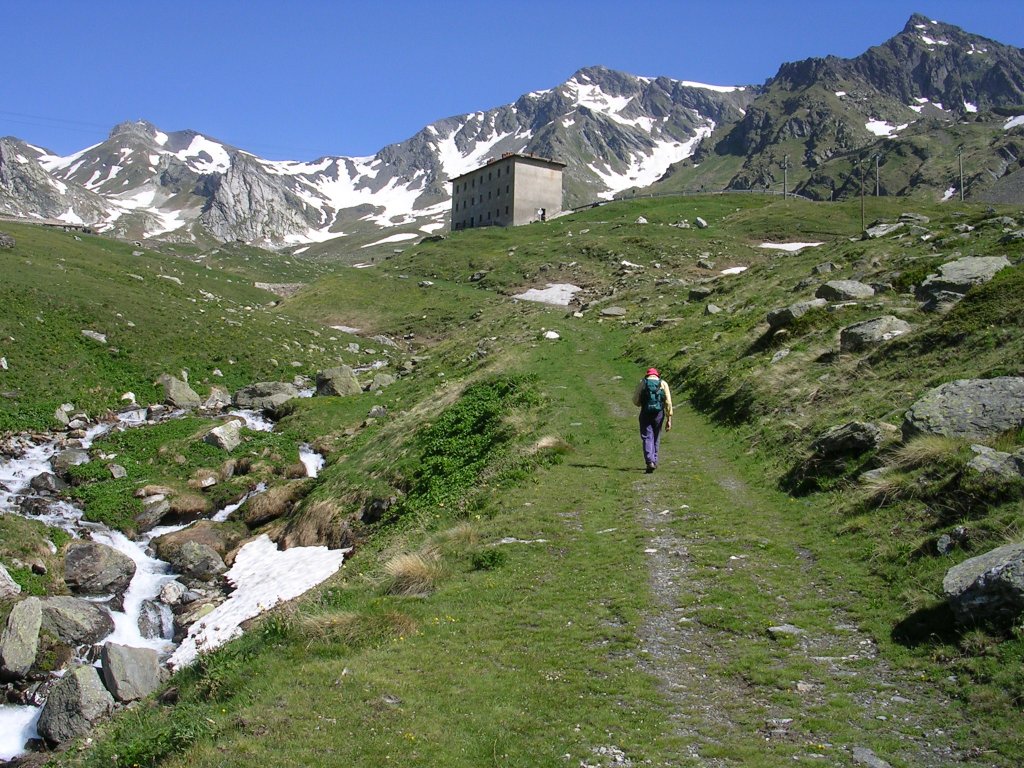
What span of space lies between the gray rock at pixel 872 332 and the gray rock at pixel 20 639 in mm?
23069

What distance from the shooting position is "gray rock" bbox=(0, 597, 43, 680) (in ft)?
53.5

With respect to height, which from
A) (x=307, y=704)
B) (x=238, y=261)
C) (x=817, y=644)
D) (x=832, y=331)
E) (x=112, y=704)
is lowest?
(x=112, y=704)

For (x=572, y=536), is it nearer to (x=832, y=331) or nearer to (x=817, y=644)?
(x=817, y=644)

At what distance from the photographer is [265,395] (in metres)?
40.9

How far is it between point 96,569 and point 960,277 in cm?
2860

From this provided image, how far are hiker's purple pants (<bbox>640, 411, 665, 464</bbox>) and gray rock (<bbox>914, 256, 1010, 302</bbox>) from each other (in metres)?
11.5

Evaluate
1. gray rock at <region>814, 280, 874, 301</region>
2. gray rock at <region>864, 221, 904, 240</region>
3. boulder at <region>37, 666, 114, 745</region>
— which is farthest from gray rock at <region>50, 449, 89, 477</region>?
gray rock at <region>864, 221, 904, 240</region>

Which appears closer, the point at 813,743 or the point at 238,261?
the point at 813,743

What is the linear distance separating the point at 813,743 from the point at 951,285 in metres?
20.9

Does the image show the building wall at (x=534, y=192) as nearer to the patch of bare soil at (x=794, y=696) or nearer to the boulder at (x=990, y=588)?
the patch of bare soil at (x=794, y=696)

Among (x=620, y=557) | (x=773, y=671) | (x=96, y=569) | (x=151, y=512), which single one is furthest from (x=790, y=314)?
(x=96, y=569)

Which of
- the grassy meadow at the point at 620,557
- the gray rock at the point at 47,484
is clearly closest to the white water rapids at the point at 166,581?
the gray rock at the point at 47,484

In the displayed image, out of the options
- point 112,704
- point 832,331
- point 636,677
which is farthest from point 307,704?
point 832,331

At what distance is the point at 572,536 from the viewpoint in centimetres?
1436
